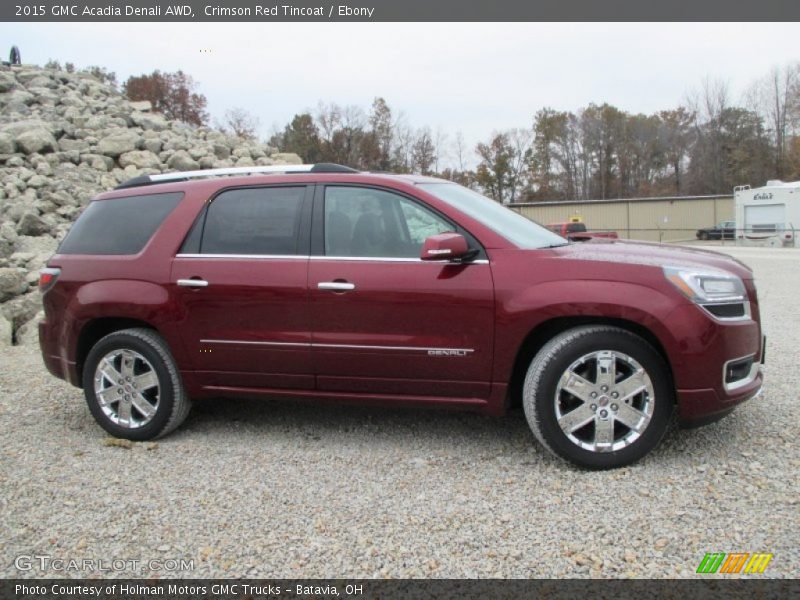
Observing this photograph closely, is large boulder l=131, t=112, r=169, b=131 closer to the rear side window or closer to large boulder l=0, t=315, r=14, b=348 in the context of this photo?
large boulder l=0, t=315, r=14, b=348

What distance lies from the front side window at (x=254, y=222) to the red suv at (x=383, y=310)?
A: 0.01m

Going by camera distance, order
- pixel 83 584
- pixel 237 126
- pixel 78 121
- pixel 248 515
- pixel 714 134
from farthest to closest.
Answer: pixel 714 134, pixel 237 126, pixel 78 121, pixel 248 515, pixel 83 584

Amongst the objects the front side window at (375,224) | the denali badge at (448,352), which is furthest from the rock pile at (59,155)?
the denali badge at (448,352)

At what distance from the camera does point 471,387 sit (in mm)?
3971

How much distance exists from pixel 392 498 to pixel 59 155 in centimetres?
1596

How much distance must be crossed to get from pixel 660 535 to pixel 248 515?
78.2 inches

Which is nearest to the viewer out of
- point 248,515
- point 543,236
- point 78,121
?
point 248,515

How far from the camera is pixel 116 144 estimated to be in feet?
58.7

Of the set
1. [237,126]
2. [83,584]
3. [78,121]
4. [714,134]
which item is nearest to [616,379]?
[83,584]

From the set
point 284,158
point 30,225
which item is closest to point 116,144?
point 284,158

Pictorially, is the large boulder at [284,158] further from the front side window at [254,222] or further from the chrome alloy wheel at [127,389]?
the chrome alloy wheel at [127,389]

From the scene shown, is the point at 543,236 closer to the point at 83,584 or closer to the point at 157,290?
the point at 157,290

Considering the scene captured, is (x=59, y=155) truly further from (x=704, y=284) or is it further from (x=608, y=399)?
(x=704, y=284)

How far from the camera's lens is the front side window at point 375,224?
414cm
